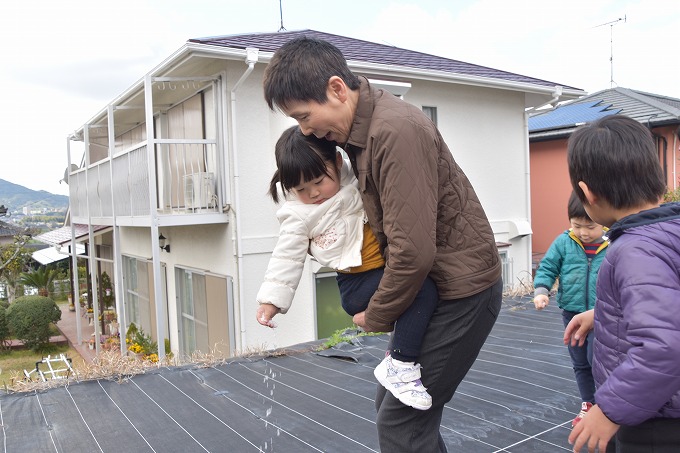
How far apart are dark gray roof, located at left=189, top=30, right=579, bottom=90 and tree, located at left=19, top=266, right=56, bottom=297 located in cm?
1470

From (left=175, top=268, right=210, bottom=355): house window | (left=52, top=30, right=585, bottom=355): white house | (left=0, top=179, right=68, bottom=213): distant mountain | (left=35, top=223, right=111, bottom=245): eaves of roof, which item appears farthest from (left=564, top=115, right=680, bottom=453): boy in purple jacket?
(left=0, top=179, right=68, bottom=213): distant mountain

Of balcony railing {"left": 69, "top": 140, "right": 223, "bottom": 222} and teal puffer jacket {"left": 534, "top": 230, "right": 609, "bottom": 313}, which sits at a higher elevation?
balcony railing {"left": 69, "top": 140, "right": 223, "bottom": 222}

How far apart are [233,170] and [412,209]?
6.43 meters

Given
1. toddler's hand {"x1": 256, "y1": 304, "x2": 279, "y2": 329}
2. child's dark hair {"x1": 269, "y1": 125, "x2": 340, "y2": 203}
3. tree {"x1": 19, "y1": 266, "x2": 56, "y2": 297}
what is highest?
child's dark hair {"x1": 269, "y1": 125, "x2": 340, "y2": 203}

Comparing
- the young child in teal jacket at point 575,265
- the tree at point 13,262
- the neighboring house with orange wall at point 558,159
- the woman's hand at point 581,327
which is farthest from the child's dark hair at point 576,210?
the tree at point 13,262

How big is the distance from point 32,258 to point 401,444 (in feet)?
76.3

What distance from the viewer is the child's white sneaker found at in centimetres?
159

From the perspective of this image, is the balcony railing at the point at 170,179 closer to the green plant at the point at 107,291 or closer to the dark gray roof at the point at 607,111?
the green plant at the point at 107,291

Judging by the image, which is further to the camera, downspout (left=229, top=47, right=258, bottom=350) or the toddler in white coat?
downspout (left=229, top=47, right=258, bottom=350)

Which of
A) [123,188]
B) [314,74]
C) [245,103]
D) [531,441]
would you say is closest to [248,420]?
[531,441]

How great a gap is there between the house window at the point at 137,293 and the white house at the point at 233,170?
88 millimetres

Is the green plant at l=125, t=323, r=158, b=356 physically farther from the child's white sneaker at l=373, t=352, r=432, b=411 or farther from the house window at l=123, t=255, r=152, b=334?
the child's white sneaker at l=373, t=352, r=432, b=411

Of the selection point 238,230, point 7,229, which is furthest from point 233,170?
point 7,229

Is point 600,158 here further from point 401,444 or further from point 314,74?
point 401,444
